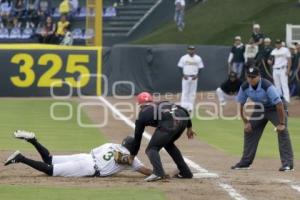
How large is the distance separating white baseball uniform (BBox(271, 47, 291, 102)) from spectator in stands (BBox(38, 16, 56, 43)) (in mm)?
13847

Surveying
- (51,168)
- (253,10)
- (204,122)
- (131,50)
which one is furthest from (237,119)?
(253,10)

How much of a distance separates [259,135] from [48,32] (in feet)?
85.1

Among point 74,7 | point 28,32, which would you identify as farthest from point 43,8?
point 28,32

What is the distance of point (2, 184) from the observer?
37.2 ft

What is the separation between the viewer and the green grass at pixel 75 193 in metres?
10.3

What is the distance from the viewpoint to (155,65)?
3359cm

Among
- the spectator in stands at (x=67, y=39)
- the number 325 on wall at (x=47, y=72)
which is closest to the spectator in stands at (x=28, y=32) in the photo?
the spectator in stands at (x=67, y=39)

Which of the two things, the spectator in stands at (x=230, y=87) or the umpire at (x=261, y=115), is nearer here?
the umpire at (x=261, y=115)

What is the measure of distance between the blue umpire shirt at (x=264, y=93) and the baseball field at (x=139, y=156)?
1074 mm

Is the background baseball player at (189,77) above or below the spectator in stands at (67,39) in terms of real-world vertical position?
below

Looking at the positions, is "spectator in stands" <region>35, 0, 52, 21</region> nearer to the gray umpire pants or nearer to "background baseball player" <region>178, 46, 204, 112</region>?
"background baseball player" <region>178, 46, 204, 112</region>

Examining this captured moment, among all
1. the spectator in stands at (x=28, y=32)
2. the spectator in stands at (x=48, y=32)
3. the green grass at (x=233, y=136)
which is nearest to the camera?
the green grass at (x=233, y=136)

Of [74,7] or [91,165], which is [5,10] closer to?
[74,7]

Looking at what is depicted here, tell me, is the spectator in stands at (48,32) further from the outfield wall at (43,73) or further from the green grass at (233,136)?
the green grass at (233,136)
